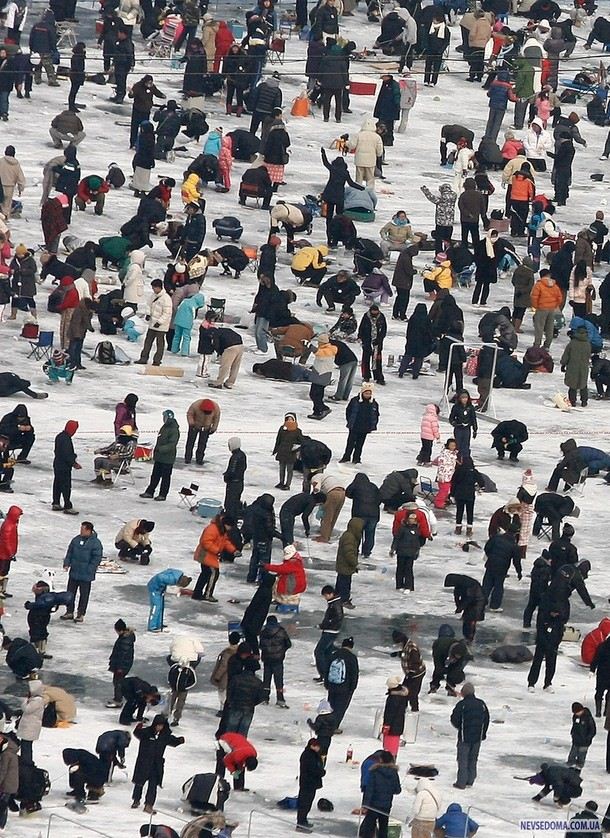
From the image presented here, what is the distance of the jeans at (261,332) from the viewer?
128 feet

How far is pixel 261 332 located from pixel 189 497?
252 inches

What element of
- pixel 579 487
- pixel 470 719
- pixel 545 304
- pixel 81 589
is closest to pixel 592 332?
pixel 545 304

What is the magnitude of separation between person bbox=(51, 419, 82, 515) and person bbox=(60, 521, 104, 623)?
2.68m

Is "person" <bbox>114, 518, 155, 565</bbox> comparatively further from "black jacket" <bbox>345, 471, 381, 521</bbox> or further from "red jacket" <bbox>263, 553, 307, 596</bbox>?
"black jacket" <bbox>345, 471, 381, 521</bbox>

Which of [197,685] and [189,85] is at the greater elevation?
[189,85]

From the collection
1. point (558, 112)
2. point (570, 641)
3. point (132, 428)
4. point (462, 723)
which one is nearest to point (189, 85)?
point (558, 112)

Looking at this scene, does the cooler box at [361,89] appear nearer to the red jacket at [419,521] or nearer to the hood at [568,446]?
the hood at [568,446]

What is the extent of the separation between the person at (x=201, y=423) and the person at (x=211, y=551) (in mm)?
4077

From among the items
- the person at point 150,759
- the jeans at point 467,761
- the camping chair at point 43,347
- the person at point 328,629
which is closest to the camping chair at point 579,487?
the person at point 328,629

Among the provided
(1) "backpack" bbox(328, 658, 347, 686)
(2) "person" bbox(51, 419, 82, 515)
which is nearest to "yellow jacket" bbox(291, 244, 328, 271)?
(2) "person" bbox(51, 419, 82, 515)

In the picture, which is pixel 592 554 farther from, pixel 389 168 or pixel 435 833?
pixel 389 168

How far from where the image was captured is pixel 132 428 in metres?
33.8

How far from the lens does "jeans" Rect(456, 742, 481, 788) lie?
25.6 m

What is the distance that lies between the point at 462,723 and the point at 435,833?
1.71 metres
